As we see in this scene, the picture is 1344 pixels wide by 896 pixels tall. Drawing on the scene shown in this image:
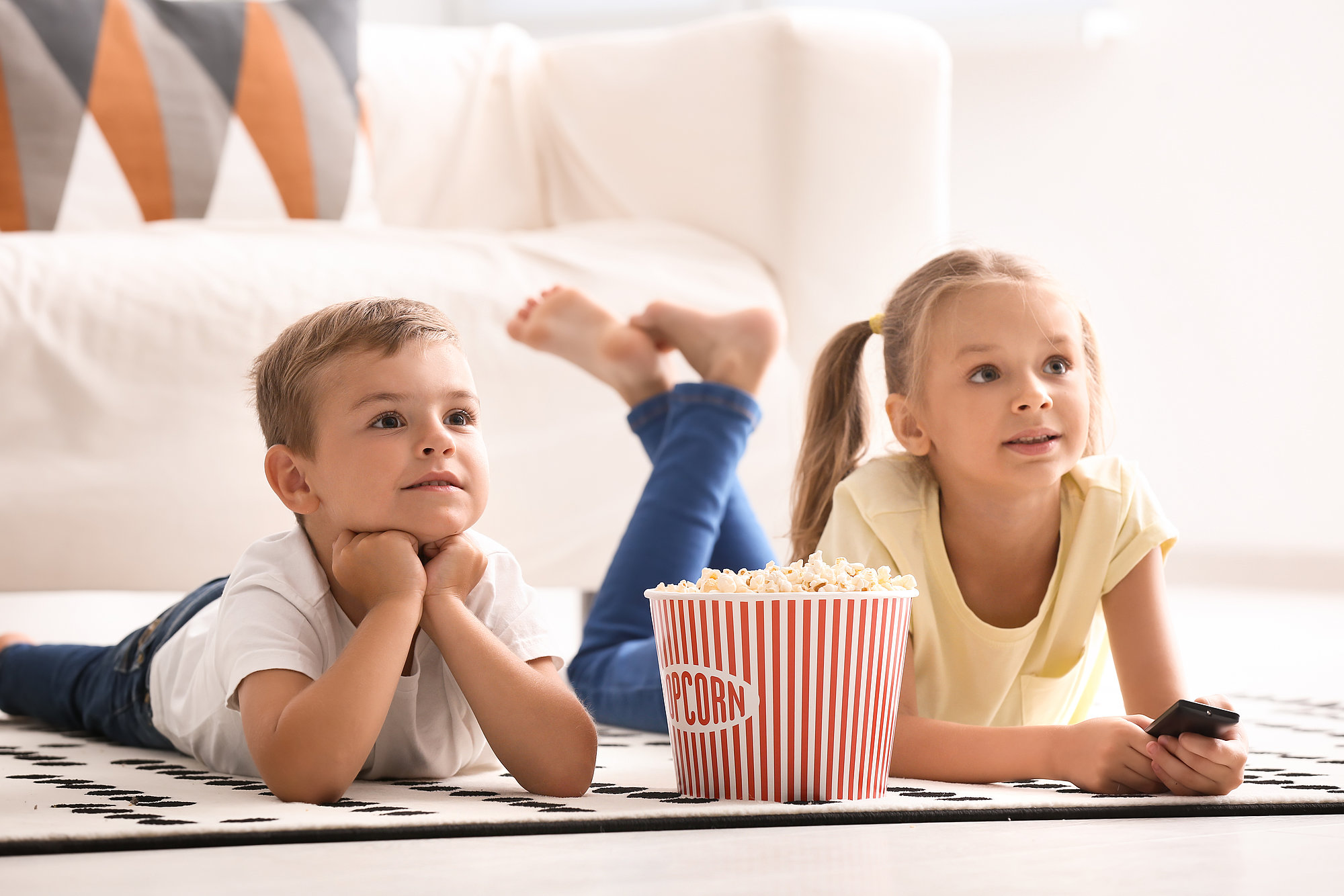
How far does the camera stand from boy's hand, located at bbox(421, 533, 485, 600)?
84 centimetres

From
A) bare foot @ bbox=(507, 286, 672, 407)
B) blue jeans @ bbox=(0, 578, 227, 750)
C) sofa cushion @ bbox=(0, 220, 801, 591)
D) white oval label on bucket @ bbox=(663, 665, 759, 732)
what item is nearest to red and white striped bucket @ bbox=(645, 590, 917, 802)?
white oval label on bucket @ bbox=(663, 665, 759, 732)

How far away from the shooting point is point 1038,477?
0.99 m

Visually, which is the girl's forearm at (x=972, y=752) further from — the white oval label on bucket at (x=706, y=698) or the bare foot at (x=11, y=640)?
the bare foot at (x=11, y=640)

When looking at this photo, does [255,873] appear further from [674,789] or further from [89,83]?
[89,83]

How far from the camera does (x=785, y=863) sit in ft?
1.96

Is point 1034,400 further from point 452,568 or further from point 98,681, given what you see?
point 98,681

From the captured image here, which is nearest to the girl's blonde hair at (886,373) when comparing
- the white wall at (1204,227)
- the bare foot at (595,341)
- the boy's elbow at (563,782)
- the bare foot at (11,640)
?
the bare foot at (595,341)

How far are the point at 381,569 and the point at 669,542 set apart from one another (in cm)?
40

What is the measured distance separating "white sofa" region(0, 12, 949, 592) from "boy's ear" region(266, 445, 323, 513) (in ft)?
1.70

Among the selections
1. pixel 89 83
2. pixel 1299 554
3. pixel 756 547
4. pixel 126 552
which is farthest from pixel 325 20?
pixel 1299 554

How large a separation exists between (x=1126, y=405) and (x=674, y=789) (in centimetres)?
234

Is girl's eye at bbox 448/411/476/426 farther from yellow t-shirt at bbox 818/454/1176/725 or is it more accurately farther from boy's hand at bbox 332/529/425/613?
yellow t-shirt at bbox 818/454/1176/725

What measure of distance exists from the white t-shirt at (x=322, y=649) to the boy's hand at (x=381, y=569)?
4 centimetres

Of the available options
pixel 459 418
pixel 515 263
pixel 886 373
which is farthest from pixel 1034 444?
pixel 515 263
